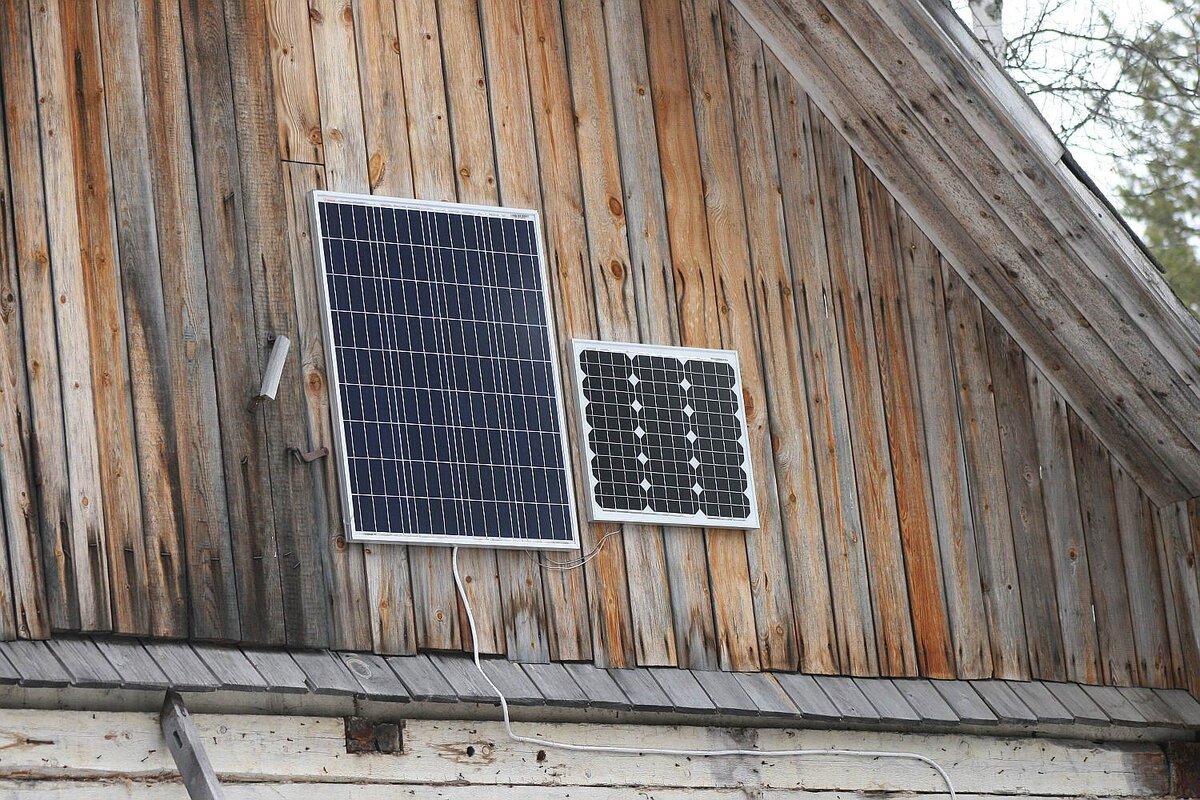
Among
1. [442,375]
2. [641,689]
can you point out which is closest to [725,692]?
[641,689]

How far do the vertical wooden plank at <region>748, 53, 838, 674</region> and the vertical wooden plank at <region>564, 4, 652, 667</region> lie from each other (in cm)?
59

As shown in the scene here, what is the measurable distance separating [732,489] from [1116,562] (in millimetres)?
1918

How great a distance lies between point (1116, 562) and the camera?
7598mm

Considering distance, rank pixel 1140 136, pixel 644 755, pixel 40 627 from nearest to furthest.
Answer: pixel 40 627
pixel 644 755
pixel 1140 136

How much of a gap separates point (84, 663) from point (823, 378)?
3105mm

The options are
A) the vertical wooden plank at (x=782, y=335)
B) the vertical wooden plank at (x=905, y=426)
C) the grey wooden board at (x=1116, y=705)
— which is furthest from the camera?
the grey wooden board at (x=1116, y=705)

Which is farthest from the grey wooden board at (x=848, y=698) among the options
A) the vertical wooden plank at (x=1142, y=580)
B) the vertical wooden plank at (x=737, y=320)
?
the vertical wooden plank at (x=1142, y=580)

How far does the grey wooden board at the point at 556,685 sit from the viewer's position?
6.05m

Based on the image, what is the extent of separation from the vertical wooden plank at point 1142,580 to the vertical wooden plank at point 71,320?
4.26 meters

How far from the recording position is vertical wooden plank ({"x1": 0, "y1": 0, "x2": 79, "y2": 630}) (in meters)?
5.50

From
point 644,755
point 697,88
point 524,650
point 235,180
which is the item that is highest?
point 697,88

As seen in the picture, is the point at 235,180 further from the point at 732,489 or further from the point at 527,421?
the point at 732,489

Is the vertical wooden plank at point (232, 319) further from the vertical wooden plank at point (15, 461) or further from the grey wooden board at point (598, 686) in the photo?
the grey wooden board at point (598, 686)

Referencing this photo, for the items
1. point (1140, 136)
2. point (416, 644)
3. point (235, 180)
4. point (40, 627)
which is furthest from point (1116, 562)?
point (1140, 136)
